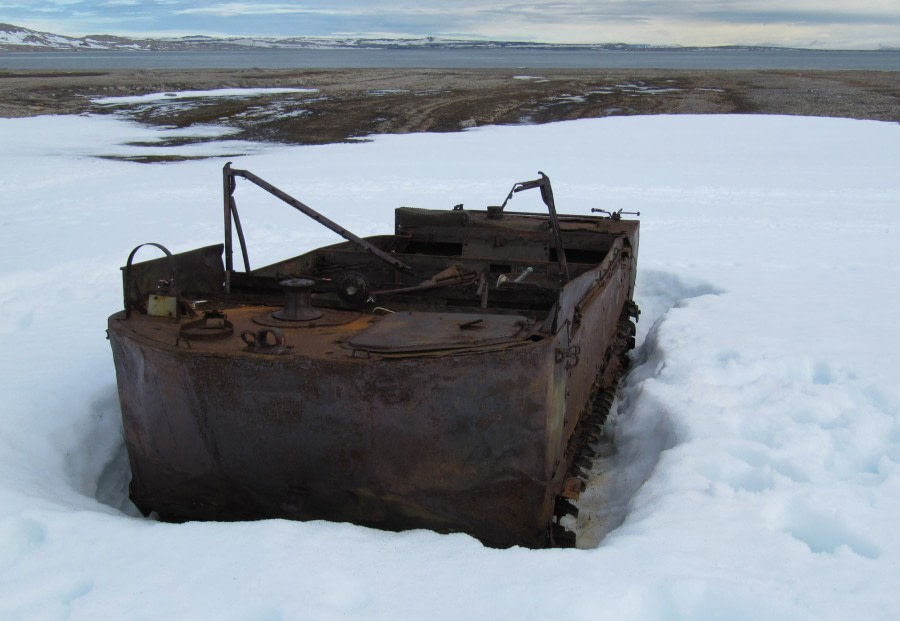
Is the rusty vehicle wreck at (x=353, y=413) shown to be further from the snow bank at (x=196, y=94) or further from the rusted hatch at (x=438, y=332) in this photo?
the snow bank at (x=196, y=94)

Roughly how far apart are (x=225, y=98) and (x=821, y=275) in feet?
81.6

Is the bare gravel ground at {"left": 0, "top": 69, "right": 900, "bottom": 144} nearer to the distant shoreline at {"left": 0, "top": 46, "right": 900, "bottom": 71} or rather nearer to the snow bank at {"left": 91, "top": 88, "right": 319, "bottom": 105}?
the snow bank at {"left": 91, "top": 88, "right": 319, "bottom": 105}

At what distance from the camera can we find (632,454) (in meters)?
4.80

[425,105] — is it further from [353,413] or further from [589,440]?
[353,413]

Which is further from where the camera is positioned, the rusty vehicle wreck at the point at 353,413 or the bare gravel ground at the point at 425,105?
the bare gravel ground at the point at 425,105

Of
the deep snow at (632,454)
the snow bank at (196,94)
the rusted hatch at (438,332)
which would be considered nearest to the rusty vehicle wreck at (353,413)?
the rusted hatch at (438,332)

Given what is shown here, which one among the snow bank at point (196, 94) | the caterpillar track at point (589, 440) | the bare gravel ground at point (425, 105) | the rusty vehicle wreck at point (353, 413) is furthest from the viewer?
the snow bank at point (196, 94)

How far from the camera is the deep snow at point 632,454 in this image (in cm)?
299

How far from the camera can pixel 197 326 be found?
3699 mm

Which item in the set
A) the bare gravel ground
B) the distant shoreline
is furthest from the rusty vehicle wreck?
the distant shoreline

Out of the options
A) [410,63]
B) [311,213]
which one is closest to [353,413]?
[311,213]

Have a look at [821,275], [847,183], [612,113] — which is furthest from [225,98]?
[821,275]

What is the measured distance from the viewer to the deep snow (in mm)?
2986

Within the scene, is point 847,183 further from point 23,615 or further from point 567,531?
point 23,615
